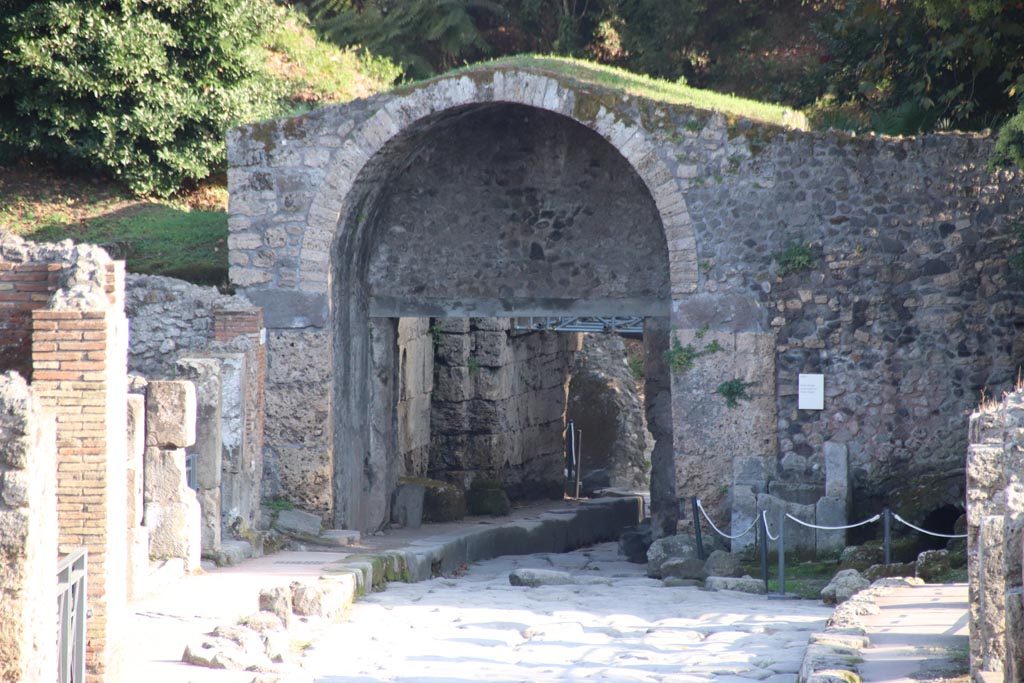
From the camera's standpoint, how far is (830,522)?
488 inches

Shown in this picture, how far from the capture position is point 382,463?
15.4m

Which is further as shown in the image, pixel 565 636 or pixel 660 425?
pixel 660 425

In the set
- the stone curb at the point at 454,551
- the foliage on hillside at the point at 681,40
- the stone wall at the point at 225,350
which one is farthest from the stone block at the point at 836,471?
the stone wall at the point at 225,350

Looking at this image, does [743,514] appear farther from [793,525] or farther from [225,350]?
[225,350]

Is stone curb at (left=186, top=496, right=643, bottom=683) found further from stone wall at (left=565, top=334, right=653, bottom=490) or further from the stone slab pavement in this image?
the stone slab pavement

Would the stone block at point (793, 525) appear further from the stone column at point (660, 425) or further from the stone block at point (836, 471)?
the stone column at point (660, 425)

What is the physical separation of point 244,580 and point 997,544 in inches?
246

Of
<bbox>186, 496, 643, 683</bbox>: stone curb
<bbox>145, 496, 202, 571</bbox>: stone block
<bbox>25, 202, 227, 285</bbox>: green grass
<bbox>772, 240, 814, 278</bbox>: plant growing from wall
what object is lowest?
<bbox>186, 496, 643, 683</bbox>: stone curb

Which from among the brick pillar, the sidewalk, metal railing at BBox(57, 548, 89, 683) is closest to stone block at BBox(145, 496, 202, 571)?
the sidewalk

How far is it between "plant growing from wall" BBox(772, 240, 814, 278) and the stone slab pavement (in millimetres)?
4040

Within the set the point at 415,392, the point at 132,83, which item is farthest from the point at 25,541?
the point at 415,392

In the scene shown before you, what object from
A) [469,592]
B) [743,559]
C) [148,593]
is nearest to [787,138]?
[743,559]

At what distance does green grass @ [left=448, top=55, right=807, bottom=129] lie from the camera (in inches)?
525

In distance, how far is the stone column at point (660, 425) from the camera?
15.1 metres
